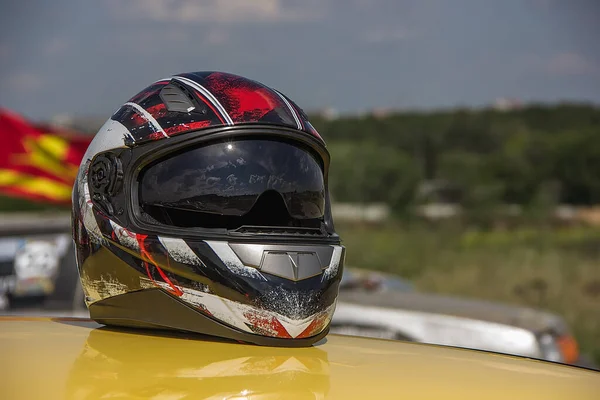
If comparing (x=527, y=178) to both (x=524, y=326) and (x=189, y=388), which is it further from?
(x=189, y=388)

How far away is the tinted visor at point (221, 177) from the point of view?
7.33ft

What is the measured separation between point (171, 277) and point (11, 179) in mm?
10848

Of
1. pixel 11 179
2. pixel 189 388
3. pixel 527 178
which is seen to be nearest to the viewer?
pixel 189 388

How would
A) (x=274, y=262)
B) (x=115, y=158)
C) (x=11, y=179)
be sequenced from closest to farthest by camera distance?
(x=274, y=262) < (x=115, y=158) < (x=11, y=179)

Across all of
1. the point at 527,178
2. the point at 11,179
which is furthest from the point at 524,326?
the point at 527,178

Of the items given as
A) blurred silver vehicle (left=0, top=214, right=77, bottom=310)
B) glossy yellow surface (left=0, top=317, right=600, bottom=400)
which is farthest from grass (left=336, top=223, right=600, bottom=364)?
glossy yellow surface (left=0, top=317, right=600, bottom=400)

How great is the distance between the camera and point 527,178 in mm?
26516

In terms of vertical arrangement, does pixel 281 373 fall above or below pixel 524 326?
above

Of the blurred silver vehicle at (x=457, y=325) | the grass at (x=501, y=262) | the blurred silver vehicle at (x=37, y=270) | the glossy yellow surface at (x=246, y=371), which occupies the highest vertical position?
the glossy yellow surface at (x=246, y=371)

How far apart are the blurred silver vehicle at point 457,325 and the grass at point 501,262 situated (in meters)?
3.15

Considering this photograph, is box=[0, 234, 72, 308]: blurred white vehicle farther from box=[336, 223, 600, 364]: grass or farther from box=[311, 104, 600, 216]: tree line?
box=[311, 104, 600, 216]: tree line

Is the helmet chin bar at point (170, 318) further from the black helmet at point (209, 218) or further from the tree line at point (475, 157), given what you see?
the tree line at point (475, 157)

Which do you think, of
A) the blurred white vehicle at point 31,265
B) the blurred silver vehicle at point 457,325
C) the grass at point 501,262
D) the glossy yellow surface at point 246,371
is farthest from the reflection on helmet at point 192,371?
the grass at point 501,262

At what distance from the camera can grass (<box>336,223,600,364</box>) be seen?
12.9 metres
